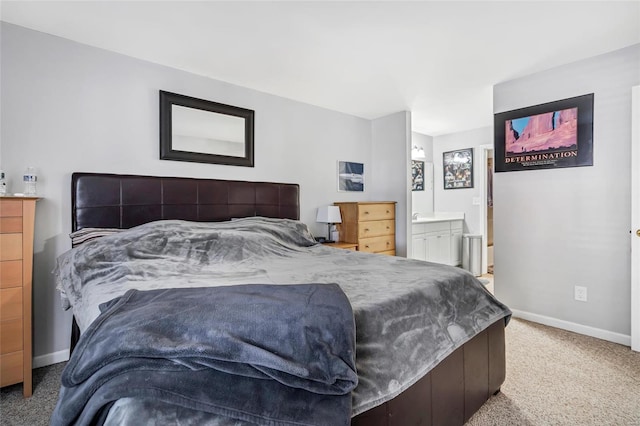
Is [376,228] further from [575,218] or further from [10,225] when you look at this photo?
[10,225]

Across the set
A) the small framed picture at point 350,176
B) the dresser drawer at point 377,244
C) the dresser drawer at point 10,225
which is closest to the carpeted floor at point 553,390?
the dresser drawer at point 10,225

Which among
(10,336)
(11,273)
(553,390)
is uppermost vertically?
(11,273)

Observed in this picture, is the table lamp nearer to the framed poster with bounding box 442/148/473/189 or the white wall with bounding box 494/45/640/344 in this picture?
the white wall with bounding box 494/45/640/344

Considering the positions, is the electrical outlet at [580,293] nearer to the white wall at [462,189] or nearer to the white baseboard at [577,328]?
the white baseboard at [577,328]

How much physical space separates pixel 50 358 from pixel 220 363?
2.38m

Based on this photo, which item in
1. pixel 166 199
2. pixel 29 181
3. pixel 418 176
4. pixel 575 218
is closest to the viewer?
pixel 29 181

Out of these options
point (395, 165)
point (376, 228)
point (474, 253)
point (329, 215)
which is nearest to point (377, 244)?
point (376, 228)

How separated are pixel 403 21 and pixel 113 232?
8.30 ft

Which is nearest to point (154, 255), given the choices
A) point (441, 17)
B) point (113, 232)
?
point (113, 232)

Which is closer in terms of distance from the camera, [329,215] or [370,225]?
[329,215]

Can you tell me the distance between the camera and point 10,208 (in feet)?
5.98

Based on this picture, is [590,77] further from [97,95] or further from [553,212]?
[97,95]

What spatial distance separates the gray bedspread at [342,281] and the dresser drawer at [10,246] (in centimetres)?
24

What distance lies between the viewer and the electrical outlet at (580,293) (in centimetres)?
270
